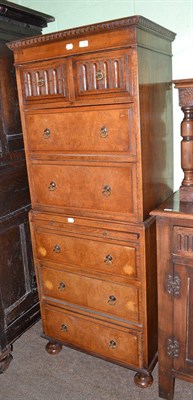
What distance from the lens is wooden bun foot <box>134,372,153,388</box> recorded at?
6.95 ft

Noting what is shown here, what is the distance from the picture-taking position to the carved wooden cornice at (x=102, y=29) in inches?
62.9

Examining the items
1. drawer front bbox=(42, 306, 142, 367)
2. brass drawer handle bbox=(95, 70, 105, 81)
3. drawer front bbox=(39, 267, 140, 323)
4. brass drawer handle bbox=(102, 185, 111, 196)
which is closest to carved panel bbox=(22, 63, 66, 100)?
brass drawer handle bbox=(95, 70, 105, 81)

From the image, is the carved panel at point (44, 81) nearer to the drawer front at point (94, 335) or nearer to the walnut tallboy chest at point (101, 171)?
the walnut tallboy chest at point (101, 171)

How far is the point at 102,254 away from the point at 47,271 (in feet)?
1.59

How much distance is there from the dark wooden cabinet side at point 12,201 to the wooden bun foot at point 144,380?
34.9 inches

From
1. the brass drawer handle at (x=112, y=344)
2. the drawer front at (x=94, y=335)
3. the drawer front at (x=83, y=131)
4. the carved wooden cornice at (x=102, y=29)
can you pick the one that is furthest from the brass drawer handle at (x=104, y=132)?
the brass drawer handle at (x=112, y=344)

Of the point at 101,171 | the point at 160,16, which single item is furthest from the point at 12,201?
the point at 160,16

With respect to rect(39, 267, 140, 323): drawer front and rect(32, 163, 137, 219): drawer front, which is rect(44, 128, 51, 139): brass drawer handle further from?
rect(39, 267, 140, 323): drawer front

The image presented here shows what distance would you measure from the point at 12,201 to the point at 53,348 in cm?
107

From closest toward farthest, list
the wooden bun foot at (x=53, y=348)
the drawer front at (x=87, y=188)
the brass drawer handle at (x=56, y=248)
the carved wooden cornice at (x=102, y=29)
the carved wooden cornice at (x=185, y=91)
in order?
the carved wooden cornice at (x=102, y=29) < the carved wooden cornice at (x=185, y=91) < the drawer front at (x=87, y=188) < the brass drawer handle at (x=56, y=248) < the wooden bun foot at (x=53, y=348)

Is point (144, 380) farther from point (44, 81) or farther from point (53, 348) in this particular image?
point (44, 81)

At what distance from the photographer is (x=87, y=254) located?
2.09 m

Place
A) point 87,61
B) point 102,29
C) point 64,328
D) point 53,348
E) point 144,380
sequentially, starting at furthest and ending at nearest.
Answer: point 53,348, point 64,328, point 144,380, point 87,61, point 102,29

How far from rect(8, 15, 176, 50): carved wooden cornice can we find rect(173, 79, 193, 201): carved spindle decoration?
31cm
